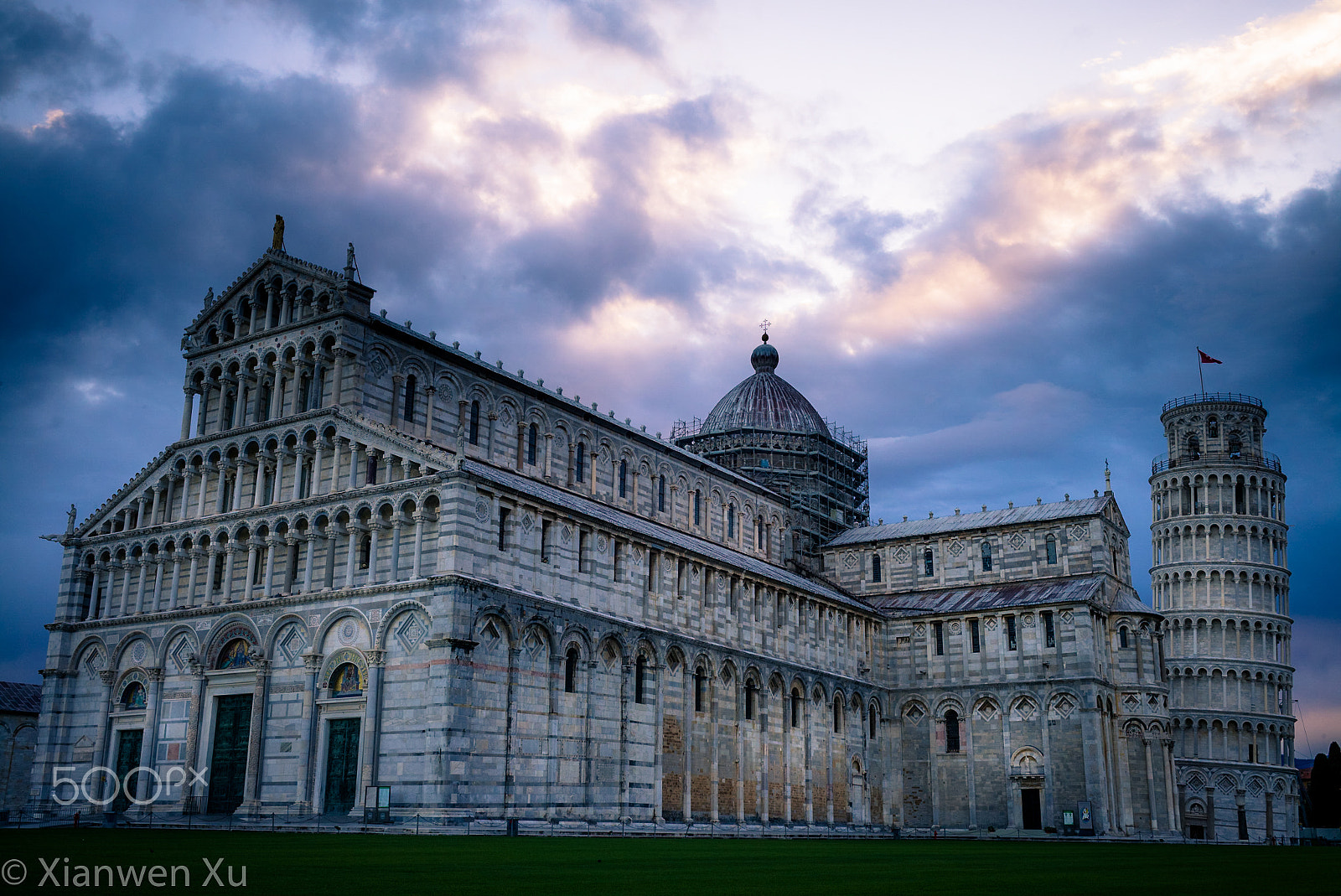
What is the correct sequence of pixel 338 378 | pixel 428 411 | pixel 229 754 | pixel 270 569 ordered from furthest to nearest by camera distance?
pixel 428 411
pixel 338 378
pixel 270 569
pixel 229 754

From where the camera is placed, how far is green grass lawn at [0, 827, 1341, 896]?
636 inches

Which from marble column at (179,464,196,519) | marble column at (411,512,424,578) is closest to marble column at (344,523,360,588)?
marble column at (411,512,424,578)

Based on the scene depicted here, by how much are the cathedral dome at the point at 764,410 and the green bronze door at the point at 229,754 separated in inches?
1792

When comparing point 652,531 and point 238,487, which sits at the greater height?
point 238,487

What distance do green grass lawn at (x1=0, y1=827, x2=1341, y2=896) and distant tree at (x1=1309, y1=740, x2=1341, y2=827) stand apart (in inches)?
3650

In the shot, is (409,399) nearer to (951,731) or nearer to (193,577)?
(193,577)

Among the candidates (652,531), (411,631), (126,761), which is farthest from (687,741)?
(126,761)

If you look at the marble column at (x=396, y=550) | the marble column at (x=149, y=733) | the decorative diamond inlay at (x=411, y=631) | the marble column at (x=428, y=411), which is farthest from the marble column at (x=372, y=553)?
the marble column at (x=149, y=733)

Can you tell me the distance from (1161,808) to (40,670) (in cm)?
5811

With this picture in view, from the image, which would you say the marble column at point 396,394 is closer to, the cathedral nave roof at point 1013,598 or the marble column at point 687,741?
the marble column at point 687,741

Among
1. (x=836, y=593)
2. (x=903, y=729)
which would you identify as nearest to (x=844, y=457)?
(x=836, y=593)

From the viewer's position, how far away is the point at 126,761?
48719 millimetres

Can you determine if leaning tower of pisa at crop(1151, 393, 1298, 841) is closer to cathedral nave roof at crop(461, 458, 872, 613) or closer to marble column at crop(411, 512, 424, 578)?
cathedral nave roof at crop(461, 458, 872, 613)

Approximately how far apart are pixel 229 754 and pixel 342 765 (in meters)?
6.28
